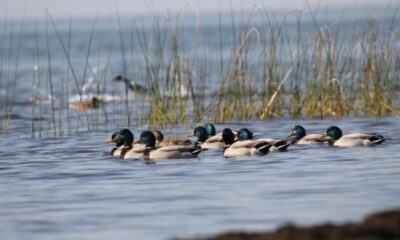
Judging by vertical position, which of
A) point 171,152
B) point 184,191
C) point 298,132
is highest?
point 298,132

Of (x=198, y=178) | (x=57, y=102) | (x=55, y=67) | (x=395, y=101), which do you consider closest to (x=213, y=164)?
(x=198, y=178)

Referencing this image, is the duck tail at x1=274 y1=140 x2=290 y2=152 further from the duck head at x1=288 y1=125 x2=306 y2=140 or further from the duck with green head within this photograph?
the duck with green head

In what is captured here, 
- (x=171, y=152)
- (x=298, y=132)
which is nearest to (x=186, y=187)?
(x=171, y=152)

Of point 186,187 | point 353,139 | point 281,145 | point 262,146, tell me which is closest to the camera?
point 186,187

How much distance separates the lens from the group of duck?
15656mm

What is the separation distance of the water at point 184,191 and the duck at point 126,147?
26 cm

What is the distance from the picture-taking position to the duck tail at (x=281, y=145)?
15859 millimetres

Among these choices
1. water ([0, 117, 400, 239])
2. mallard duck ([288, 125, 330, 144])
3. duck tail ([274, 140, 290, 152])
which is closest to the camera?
water ([0, 117, 400, 239])

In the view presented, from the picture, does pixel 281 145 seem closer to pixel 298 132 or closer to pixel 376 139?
pixel 298 132

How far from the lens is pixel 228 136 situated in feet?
54.1

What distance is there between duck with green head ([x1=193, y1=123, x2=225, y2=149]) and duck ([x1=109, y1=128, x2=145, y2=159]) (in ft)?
2.71

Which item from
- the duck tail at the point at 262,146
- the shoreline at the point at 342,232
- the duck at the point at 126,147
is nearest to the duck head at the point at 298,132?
the duck tail at the point at 262,146

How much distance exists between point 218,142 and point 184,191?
4435mm

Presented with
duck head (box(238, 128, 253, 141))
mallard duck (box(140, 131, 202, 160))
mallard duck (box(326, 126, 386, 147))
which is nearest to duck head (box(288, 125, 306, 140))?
mallard duck (box(326, 126, 386, 147))
